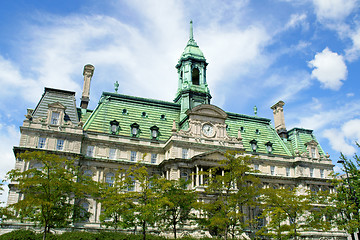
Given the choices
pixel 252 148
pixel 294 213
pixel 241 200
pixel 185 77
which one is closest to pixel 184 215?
pixel 241 200

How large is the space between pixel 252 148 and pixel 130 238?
1394 inches

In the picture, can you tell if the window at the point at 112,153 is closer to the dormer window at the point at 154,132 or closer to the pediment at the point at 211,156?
the dormer window at the point at 154,132

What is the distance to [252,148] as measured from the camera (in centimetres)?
6388

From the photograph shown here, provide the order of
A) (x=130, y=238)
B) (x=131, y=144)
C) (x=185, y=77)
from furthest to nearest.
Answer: (x=185, y=77) → (x=131, y=144) → (x=130, y=238)

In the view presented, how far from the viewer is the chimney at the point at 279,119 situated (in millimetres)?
72350

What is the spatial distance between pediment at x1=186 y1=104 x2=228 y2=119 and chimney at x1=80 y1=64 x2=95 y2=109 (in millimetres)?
18112

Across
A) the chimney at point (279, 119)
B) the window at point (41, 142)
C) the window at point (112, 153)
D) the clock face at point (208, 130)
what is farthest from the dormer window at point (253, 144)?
the window at point (41, 142)

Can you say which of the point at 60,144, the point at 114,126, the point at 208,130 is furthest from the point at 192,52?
the point at 60,144

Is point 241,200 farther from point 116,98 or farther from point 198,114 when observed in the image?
point 116,98

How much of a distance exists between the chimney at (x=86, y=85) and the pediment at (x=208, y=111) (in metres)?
18.1

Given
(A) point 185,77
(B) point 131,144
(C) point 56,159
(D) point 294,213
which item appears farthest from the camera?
(A) point 185,77

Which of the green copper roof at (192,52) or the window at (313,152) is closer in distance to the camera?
the window at (313,152)

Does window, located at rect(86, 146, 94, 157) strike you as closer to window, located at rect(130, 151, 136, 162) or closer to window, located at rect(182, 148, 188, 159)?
window, located at rect(130, 151, 136, 162)

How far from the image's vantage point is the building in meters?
51.2
